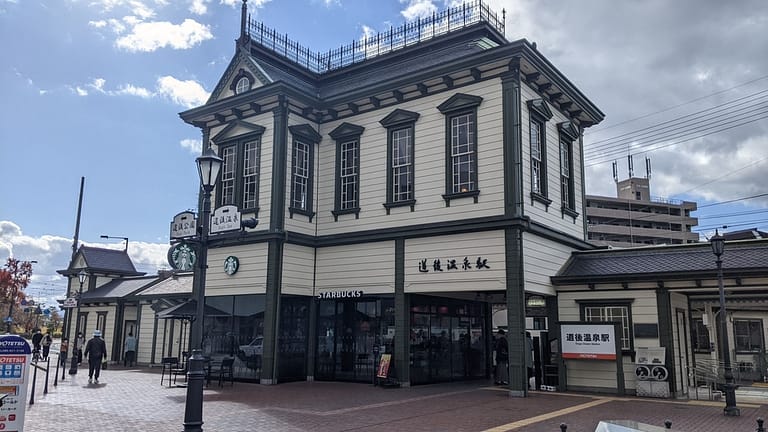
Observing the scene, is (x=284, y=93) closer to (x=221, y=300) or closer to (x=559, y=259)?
(x=221, y=300)

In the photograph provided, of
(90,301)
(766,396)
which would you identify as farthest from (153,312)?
(766,396)

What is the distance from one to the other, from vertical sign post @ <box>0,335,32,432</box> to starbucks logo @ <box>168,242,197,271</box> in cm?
374

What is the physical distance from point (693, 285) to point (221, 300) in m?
14.5

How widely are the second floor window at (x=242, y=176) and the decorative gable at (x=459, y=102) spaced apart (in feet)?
21.6

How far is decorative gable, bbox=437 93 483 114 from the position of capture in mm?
17766

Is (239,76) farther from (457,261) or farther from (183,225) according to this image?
(457,261)

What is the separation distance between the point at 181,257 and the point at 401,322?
7.56m

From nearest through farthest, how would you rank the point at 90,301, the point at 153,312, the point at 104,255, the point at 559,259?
1. the point at 559,259
2. the point at 153,312
3. the point at 90,301
4. the point at 104,255

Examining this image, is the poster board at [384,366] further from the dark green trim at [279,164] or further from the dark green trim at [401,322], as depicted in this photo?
the dark green trim at [279,164]

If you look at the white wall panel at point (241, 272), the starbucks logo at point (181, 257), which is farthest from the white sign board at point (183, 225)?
the white wall panel at point (241, 272)

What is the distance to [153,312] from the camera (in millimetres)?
27734

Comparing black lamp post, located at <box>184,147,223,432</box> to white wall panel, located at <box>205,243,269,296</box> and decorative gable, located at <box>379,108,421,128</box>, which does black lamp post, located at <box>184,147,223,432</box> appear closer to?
white wall panel, located at <box>205,243,269,296</box>

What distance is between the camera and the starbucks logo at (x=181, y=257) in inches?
500

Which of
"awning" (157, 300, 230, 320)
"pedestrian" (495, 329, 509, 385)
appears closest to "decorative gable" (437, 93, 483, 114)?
"pedestrian" (495, 329, 509, 385)
